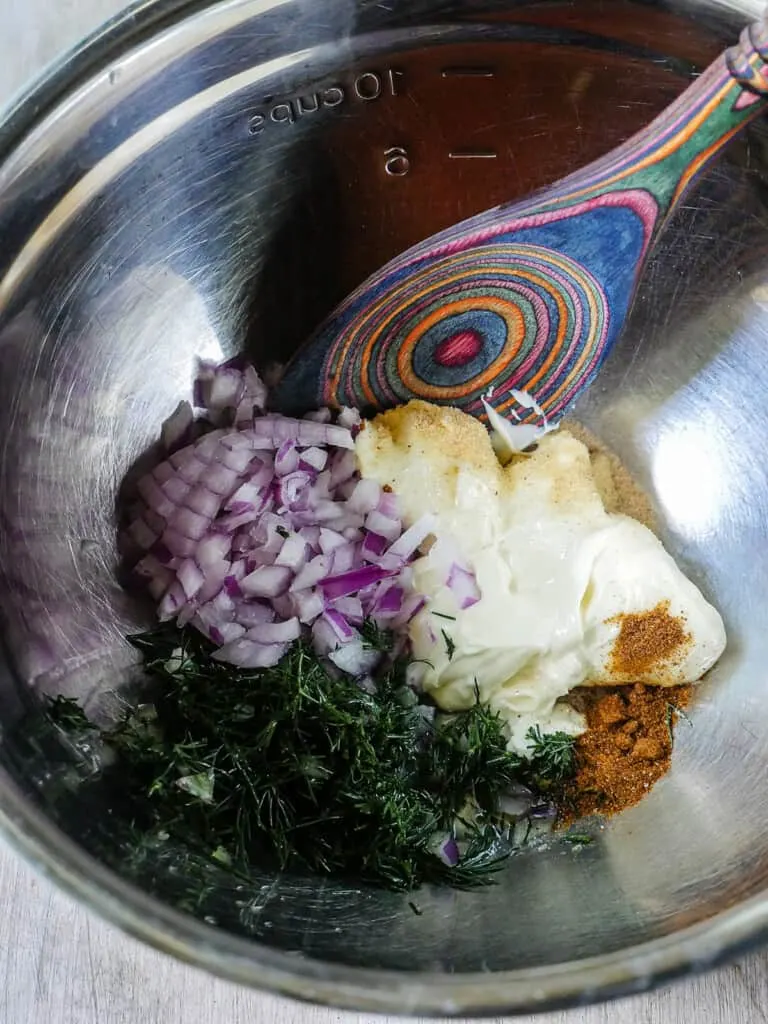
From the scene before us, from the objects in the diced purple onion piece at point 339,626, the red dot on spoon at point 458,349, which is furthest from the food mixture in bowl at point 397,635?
the red dot on spoon at point 458,349

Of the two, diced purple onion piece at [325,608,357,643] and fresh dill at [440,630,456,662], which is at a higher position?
diced purple onion piece at [325,608,357,643]

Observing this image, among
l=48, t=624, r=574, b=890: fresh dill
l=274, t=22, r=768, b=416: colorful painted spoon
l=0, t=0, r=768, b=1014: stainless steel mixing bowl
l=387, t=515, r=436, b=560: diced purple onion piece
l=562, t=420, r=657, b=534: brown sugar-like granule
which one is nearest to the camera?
l=0, t=0, r=768, b=1014: stainless steel mixing bowl

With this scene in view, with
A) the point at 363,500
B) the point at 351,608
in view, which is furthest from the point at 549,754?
the point at 363,500

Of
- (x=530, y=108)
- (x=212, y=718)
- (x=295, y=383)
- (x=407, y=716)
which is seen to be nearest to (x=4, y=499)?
(x=212, y=718)

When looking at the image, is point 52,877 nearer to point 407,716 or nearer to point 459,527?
point 407,716

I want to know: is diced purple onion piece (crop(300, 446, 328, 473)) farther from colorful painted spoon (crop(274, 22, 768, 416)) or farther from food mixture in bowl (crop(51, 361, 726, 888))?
colorful painted spoon (crop(274, 22, 768, 416))

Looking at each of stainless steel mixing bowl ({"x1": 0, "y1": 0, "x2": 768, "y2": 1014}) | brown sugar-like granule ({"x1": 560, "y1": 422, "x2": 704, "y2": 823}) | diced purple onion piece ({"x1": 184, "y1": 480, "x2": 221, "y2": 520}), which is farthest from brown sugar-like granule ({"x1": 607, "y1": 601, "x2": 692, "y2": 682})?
diced purple onion piece ({"x1": 184, "y1": 480, "x2": 221, "y2": 520})

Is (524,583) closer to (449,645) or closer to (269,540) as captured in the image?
(449,645)
